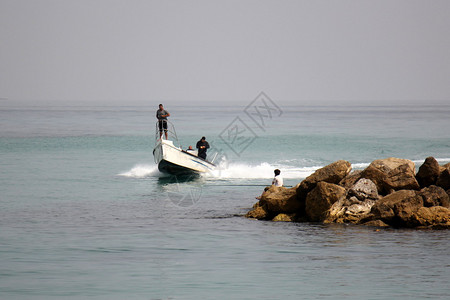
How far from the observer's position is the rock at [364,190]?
20.1 m

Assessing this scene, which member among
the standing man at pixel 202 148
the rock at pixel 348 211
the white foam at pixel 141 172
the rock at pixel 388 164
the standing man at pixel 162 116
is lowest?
the rock at pixel 348 211

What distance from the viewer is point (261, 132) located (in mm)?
86500

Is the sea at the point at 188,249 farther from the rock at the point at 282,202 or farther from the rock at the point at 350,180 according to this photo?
the rock at the point at 350,180

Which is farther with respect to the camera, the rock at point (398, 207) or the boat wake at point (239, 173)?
the boat wake at point (239, 173)

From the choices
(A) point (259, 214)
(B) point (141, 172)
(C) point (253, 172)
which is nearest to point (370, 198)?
(A) point (259, 214)

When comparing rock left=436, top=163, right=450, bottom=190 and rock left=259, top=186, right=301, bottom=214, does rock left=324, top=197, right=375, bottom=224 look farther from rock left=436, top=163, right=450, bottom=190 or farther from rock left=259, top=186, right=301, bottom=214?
rock left=436, top=163, right=450, bottom=190

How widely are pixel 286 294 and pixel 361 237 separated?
5.33 meters

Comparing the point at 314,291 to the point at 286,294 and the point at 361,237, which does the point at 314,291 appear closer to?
the point at 286,294

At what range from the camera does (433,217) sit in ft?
Answer: 63.2

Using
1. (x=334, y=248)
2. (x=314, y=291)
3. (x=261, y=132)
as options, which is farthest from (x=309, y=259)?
(x=261, y=132)

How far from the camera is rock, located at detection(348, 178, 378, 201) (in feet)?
66.0

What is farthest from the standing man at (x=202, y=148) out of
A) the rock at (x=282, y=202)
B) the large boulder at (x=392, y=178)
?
the large boulder at (x=392, y=178)

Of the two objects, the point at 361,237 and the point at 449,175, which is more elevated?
the point at 449,175

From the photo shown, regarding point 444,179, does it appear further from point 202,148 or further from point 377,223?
point 202,148
